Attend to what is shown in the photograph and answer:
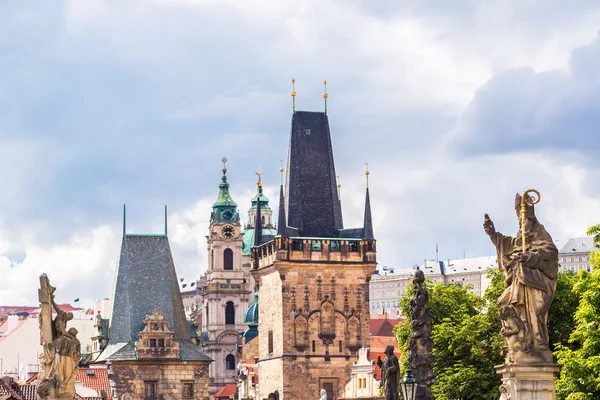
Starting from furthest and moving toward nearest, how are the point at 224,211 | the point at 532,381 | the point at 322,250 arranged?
the point at 224,211 → the point at 322,250 → the point at 532,381

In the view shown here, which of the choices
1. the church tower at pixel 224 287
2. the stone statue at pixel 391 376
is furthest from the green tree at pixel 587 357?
the church tower at pixel 224 287

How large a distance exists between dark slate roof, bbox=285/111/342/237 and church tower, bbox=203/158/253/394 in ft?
227

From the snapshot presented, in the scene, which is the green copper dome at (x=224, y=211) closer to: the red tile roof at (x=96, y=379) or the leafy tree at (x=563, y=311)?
the red tile roof at (x=96, y=379)

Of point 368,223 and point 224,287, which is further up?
point 224,287

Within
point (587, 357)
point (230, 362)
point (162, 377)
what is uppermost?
point (230, 362)

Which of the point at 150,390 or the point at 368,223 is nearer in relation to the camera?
the point at 150,390

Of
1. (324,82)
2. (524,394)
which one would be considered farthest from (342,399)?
(524,394)

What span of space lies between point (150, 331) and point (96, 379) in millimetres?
4518

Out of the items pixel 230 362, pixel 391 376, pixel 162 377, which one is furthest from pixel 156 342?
pixel 230 362

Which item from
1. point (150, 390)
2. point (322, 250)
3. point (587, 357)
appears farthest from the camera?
point (322, 250)

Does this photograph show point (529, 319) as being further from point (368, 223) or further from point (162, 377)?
point (368, 223)

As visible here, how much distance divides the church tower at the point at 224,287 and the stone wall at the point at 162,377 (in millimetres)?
75689

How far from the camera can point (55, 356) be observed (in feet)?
64.3

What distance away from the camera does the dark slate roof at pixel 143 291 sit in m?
81.2
